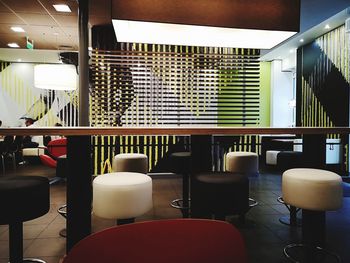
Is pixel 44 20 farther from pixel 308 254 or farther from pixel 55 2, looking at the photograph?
pixel 308 254

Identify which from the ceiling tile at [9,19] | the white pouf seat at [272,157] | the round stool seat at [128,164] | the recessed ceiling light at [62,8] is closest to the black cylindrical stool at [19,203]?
the round stool seat at [128,164]

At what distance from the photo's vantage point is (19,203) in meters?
1.71

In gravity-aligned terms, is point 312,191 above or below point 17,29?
below

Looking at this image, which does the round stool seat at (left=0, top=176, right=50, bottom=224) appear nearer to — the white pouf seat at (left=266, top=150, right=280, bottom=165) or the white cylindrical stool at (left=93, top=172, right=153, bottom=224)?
the white cylindrical stool at (left=93, top=172, right=153, bottom=224)

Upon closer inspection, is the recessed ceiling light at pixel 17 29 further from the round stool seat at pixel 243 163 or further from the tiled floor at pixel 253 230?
the round stool seat at pixel 243 163

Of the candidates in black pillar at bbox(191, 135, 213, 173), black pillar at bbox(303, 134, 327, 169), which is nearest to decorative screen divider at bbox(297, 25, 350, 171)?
black pillar at bbox(303, 134, 327, 169)

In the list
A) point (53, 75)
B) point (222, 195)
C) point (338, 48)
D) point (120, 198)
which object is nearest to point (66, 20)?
point (53, 75)

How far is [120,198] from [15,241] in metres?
0.84

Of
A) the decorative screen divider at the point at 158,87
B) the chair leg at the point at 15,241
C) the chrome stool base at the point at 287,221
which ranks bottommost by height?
the chrome stool base at the point at 287,221

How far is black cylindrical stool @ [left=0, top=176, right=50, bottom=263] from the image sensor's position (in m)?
1.68

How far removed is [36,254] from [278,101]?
8.36 meters

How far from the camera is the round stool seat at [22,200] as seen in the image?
1.68m

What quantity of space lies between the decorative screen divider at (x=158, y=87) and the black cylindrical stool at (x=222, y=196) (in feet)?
9.73

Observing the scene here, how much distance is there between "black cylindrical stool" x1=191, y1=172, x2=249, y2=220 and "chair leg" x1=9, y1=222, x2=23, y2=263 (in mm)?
1168
